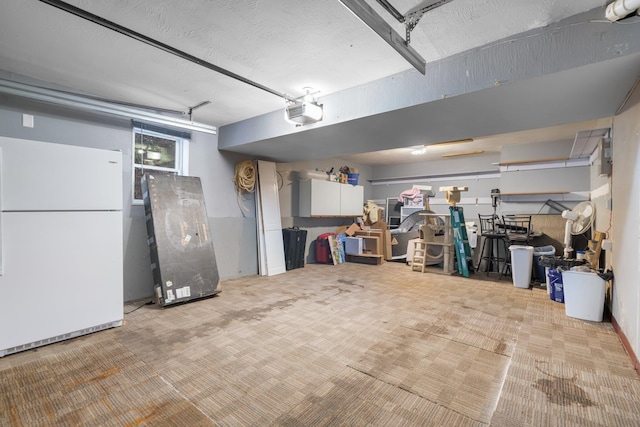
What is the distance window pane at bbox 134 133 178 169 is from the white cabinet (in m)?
2.91

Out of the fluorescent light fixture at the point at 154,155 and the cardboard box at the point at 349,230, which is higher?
the fluorescent light fixture at the point at 154,155

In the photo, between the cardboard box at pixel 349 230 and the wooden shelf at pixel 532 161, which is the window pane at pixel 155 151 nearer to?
the cardboard box at pixel 349 230

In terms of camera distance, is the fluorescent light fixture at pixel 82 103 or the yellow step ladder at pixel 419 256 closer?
the fluorescent light fixture at pixel 82 103

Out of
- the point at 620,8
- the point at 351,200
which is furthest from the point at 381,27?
the point at 351,200

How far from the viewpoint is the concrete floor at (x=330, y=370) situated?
1.83m

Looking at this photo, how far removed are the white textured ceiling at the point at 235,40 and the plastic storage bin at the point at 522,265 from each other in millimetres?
3896

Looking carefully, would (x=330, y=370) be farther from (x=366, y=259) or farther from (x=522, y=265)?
(x=366, y=259)

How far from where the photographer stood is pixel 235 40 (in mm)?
2484

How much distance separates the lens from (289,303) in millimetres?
3998

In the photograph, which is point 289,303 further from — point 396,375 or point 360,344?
point 396,375

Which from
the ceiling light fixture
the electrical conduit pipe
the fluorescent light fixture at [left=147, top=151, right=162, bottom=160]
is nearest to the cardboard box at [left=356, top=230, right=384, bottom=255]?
the ceiling light fixture

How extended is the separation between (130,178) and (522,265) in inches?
253

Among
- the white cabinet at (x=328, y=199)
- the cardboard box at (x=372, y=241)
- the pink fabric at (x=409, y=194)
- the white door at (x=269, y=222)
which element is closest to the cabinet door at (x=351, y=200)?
the white cabinet at (x=328, y=199)

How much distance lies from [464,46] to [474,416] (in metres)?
2.85
